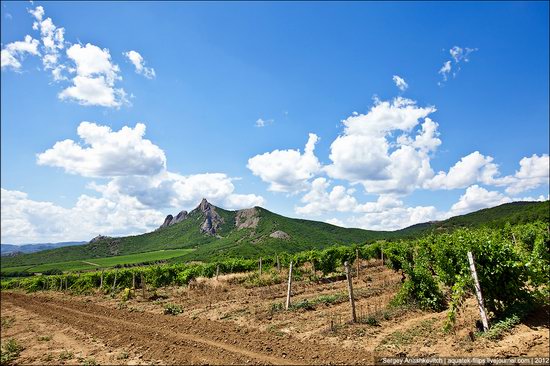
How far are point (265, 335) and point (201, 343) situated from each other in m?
2.47

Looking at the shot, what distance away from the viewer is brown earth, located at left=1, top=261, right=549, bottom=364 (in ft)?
32.0

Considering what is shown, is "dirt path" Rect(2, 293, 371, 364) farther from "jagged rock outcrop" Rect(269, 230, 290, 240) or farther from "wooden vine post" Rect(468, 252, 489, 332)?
"jagged rock outcrop" Rect(269, 230, 290, 240)

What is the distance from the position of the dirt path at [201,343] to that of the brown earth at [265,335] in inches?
1.3

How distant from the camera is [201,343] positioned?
1216 cm

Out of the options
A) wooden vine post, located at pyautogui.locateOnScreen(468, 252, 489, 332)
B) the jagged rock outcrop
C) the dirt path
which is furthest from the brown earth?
the jagged rock outcrop

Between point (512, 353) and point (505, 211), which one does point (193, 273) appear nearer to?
point (512, 353)

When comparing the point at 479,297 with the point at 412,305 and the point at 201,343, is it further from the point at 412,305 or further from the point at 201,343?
the point at 201,343

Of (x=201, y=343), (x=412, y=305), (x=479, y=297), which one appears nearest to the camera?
(x=479, y=297)

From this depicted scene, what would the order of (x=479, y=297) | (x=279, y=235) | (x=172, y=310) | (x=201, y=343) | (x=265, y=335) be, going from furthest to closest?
(x=279, y=235) < (x=172, y=310) < (x=265, y=335) < (x=201, y=343) < (x=479, y=297)

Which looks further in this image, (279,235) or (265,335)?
(279,235)

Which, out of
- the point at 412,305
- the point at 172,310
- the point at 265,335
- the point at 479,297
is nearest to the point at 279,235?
the point at 172,310

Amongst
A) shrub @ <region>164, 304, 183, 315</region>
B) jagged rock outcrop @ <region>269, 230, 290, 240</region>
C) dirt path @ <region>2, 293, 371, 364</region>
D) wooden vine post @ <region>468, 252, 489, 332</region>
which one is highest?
wooden vine post @ <region>468, 252, 489, 332</region>

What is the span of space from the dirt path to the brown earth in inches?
1.3

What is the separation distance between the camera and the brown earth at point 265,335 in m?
9.77
